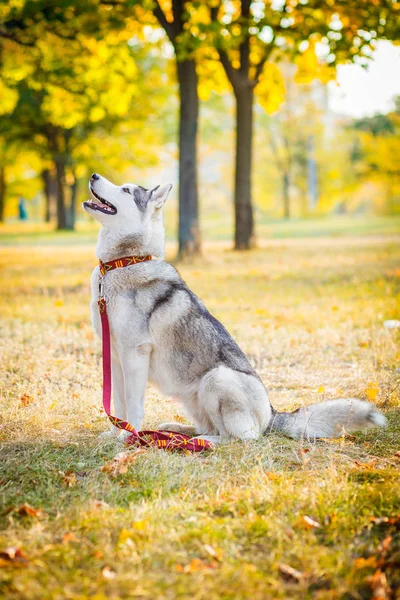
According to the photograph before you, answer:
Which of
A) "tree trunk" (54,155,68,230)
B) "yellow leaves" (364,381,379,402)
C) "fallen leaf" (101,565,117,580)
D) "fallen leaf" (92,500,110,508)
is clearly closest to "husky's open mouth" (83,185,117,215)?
"fallen leaf" (92,500,110,508)

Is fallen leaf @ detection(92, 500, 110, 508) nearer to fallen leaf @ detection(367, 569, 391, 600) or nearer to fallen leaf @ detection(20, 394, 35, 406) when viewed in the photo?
fallen leaf @ detection(367, 569, 391, 600)

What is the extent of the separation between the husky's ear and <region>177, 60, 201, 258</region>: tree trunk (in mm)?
10287

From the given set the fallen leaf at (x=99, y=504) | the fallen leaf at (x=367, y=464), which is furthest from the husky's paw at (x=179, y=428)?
the fallen leaf at (x=99, y=504)

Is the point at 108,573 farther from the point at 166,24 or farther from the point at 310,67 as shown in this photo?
the point at 310,67

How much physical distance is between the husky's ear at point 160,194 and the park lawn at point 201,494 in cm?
185

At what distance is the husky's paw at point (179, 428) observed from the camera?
4711mm

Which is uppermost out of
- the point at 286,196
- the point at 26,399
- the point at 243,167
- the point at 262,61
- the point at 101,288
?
the point at 262,61

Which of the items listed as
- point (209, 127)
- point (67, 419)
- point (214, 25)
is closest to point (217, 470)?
point (67, 419)

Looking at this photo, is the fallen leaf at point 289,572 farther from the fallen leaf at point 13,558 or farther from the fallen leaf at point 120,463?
the fallen leaf at point 120,463

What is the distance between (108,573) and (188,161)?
13.1 meters

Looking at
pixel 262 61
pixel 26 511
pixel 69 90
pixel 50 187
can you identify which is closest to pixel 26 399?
pixel 26 511

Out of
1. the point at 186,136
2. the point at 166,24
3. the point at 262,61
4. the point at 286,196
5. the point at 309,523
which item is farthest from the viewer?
the point at 286,196

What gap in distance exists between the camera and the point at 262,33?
49.2 ft

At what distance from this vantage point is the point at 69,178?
39.2 meters
